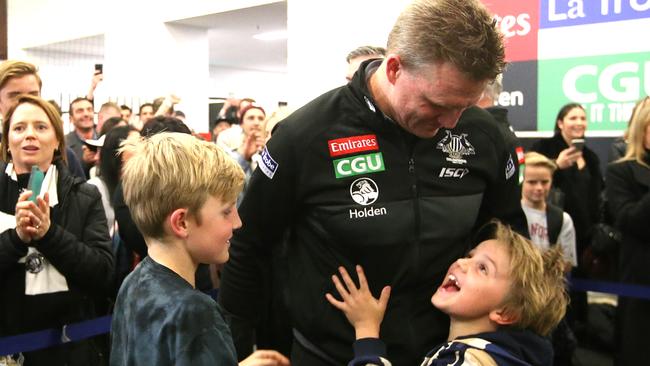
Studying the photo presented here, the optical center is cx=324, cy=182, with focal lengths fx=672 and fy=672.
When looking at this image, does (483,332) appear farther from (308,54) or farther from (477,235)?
(308,54)

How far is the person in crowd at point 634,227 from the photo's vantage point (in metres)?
3.31

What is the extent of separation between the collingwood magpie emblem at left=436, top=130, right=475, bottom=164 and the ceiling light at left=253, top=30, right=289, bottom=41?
1039 centimetres

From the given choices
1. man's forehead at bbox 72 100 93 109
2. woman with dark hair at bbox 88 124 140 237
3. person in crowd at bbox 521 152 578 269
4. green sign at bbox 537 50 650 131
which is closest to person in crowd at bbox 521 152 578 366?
person in crowd at bbox 521 152 578 269

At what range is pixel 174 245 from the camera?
1479mm

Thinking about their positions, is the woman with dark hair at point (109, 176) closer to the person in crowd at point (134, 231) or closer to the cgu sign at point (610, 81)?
the person in crowd at point (134, 231)

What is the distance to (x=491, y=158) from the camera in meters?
1.70

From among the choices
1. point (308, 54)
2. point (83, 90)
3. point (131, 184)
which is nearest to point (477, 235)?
point (131, 184)

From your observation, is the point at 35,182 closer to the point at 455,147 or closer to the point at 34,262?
the point at 34,262

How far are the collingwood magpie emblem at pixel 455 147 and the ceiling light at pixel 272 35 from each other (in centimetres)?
1039

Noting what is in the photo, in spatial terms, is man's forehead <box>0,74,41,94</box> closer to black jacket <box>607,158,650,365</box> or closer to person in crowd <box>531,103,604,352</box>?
black jacket <box>607,158,650,365</box>

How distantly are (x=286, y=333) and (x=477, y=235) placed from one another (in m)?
0.74

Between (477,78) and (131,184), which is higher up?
(477,78)

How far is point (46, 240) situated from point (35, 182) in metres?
0.22

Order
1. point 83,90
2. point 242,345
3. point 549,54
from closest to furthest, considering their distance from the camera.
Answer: point 242,345 < point 549,54 < point 83,90
